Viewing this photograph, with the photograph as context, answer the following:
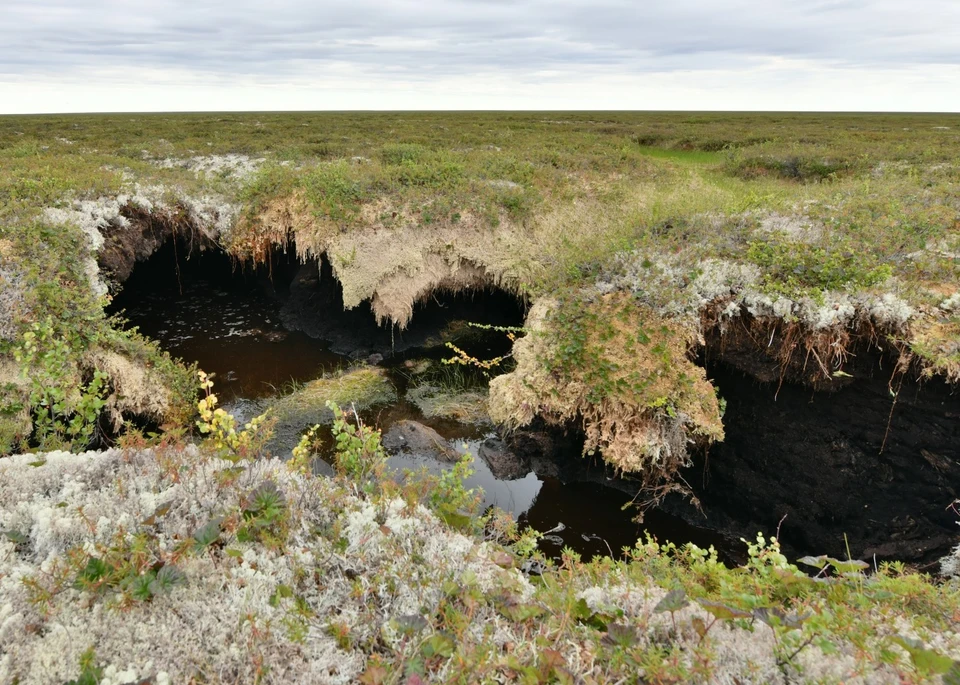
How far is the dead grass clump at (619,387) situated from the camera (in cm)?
761

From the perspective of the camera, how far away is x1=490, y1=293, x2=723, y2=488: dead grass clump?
761cm

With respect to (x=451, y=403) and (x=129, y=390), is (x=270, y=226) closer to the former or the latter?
(x=129, y=390)

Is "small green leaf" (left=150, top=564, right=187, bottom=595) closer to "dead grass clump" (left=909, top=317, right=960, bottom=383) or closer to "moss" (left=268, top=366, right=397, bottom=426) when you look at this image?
"moss" (left=268, top=366, right=397, bottom=426)

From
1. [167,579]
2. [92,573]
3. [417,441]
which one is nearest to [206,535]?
[167,579]

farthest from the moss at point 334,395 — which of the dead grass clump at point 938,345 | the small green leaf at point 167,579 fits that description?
the dead grass clump at point 938,345

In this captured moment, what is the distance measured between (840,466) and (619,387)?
3.33 m

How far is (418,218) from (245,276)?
23.9ft

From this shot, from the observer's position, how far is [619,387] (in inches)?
304

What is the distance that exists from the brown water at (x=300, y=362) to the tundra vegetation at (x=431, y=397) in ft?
2.70

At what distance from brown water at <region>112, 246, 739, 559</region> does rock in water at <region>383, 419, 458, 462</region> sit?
172mm

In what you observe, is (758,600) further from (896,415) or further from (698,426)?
(896,415)

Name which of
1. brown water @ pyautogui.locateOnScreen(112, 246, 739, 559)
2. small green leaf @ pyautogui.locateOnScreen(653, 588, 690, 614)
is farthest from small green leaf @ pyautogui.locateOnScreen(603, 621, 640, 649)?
A: brown water @ pyautogui.locateOnScreen(112, 246, 739, 559)

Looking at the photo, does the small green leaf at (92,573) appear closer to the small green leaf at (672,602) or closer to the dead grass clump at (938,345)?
the small green leaf at (672,602)

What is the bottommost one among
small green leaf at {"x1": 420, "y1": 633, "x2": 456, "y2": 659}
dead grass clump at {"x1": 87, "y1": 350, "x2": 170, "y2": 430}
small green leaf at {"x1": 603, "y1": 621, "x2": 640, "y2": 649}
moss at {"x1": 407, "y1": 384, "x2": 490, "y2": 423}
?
moss at {"x1": 407, "y1": 384, "x2": 490, "y2": 423}
